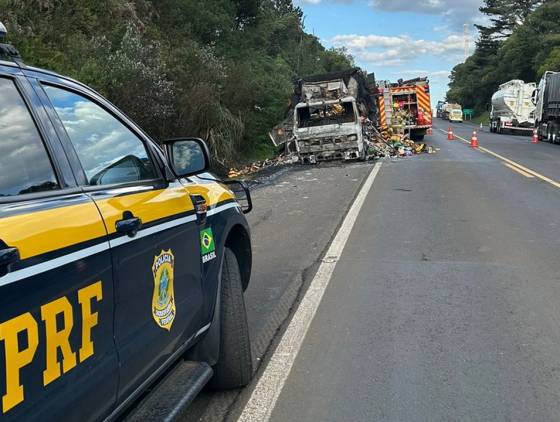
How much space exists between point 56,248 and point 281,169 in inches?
700

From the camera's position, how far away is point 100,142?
9.45 ft

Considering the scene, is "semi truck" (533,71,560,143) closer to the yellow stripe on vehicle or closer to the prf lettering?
the yellow stripe on vehicle

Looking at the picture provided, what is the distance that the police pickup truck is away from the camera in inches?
75.9

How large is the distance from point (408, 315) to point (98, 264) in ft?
11.6

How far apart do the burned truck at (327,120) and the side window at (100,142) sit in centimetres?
1755

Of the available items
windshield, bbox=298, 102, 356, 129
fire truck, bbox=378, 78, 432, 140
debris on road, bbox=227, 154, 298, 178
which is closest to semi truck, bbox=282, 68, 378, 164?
windshield, bbox=298, 102, 356, 129

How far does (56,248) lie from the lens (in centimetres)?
205

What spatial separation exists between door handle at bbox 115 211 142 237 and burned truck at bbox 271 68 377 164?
1817cm

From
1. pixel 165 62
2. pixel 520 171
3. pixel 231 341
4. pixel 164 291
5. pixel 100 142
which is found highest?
pixel 165 62

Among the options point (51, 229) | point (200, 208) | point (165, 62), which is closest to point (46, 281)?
point (51, 229)

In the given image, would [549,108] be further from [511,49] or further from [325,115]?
[511,49]

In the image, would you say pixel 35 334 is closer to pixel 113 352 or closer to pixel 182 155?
pixel 113 352

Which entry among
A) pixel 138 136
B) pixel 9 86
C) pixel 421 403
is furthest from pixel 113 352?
pixel 421 403

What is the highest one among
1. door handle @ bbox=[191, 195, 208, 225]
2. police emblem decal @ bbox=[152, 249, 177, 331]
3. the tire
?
door handle @ bbox=[191, 195, 208, 225]
